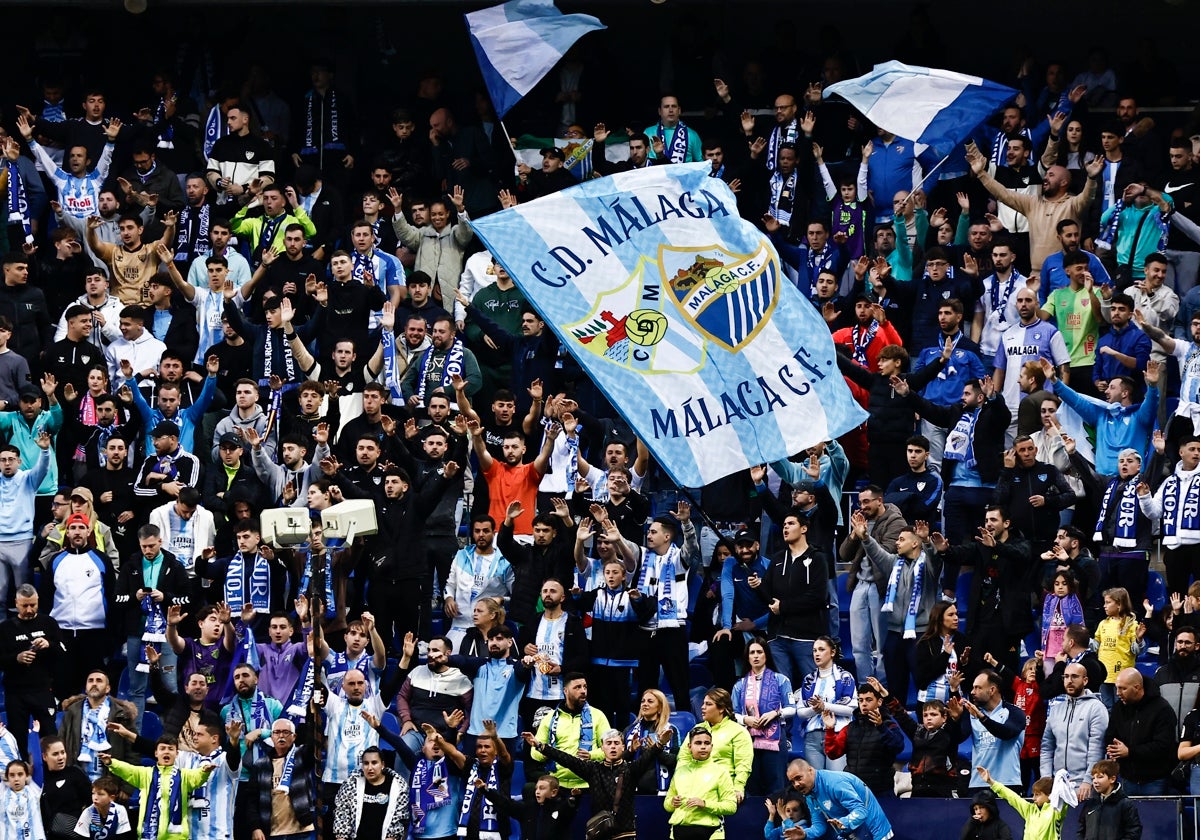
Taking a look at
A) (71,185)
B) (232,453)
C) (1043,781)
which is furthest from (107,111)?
(1043,781)

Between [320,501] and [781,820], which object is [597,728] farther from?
[320,501]

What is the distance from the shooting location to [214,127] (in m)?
27.0

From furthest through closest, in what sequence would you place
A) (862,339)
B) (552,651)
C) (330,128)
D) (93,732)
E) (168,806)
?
1. (330,128)
2. (862,339)
3. (552,651)
4. (93,732)
5. (168,806)

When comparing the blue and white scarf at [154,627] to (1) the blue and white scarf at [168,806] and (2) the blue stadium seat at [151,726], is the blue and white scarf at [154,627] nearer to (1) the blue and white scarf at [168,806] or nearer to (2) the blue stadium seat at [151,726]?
(2) the blue stadium seat at [151,726]

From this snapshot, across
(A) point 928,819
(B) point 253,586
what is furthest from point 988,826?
(B) point 253,586

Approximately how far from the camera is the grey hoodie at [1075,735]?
19125 millimetres

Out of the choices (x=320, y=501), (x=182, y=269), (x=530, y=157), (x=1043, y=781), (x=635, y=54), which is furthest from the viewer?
(x=635, y=54)

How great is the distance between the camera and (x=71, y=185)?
84.5 ft

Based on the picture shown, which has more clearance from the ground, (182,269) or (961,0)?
(961,0)

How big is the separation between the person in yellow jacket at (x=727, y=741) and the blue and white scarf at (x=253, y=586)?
3.99 metres

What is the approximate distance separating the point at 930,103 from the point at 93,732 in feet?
30.3

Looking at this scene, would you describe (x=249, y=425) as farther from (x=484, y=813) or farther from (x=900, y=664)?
(x=900, y=664)

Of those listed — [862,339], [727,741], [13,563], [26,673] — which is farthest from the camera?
[862,339]

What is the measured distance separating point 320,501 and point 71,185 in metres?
6.26
